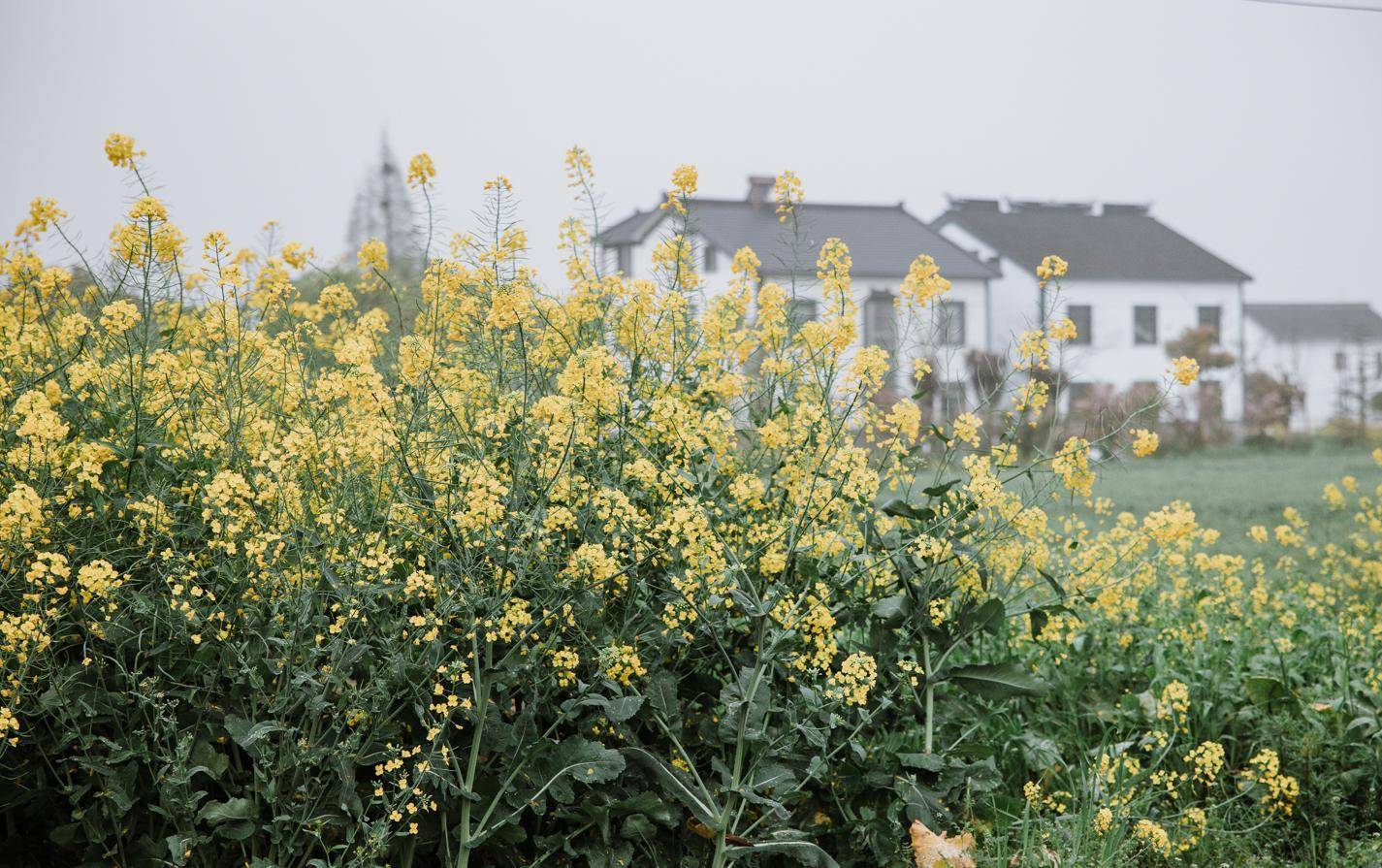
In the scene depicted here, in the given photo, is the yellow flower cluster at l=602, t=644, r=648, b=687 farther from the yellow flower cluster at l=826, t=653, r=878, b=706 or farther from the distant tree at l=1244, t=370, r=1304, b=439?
the distant tree at l=1244, t=370, r=1304, b=439

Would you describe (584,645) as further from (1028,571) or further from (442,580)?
(1028,571)

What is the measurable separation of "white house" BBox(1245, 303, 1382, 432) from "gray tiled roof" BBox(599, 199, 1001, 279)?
14.1 ft

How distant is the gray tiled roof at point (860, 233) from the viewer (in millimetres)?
14953

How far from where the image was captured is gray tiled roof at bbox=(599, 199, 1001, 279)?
15.0 metres

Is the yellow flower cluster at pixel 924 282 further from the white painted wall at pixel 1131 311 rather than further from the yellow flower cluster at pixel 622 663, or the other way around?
the white painted wall at pixel 1131 311

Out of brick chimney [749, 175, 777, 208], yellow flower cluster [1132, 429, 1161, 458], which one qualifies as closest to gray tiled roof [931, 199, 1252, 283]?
brick chimney [749, 175, 777, 208]

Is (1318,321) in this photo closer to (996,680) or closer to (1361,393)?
(1361,393)

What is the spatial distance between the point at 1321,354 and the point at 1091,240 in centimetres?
487

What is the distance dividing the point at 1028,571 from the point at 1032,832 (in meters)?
0.61

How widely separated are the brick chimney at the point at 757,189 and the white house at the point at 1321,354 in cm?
723

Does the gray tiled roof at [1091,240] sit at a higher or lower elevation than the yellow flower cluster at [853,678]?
higher

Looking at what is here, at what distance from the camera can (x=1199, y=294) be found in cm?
1912

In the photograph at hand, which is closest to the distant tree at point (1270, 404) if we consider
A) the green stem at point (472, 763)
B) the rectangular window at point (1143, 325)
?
the rectangular window at point (1143, 325)

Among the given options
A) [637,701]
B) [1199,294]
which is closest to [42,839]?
[637,701]
